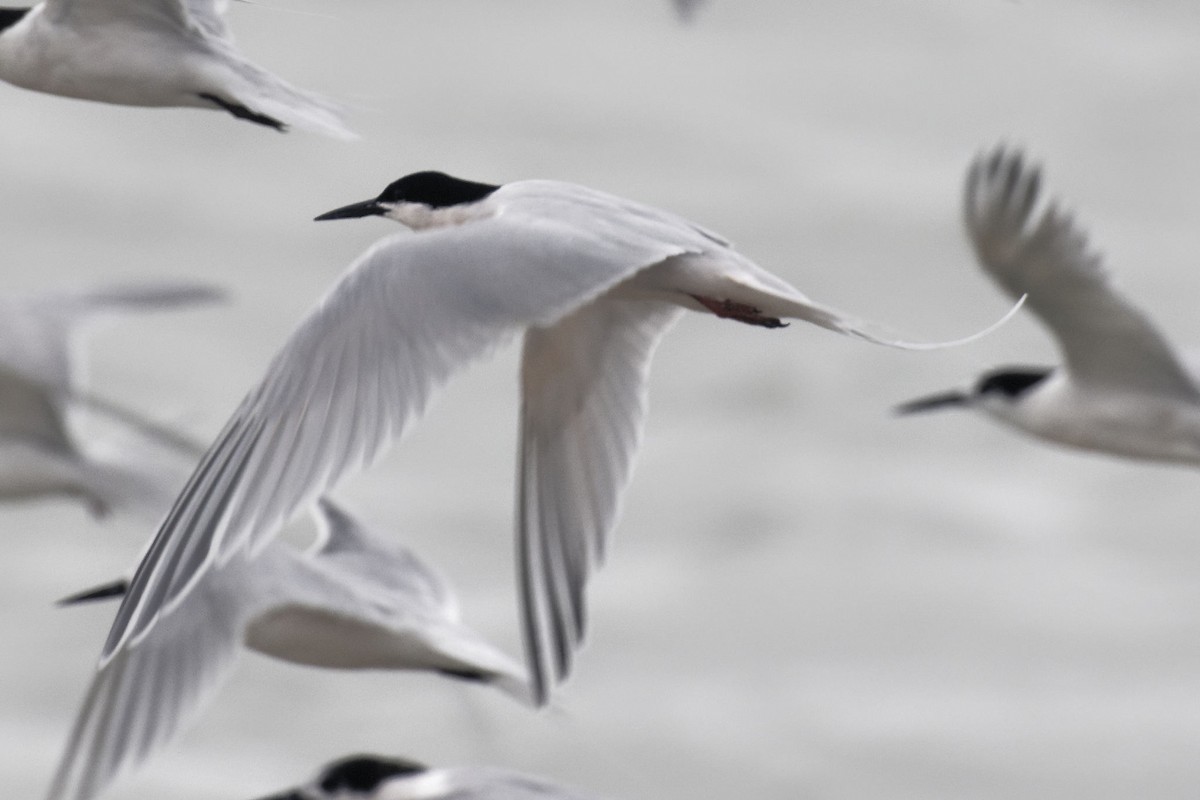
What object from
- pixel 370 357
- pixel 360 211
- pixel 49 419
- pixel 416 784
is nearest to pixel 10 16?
pixel 360 211

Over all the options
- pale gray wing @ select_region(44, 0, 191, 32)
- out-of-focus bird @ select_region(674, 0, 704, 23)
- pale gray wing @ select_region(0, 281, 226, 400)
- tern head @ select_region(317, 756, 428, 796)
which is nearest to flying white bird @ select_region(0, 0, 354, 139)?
pale gray wing @ select_region(44, 0, 191, 32)

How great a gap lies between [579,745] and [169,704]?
23.4 ft

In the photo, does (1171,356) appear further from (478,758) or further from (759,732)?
(478,758)

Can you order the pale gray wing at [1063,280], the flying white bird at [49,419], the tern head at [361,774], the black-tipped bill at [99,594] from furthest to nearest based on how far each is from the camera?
the flying white bird at [49,419], the pale gray wing at [1063,280], the tern head at [361,774], the black-tipped bill at [99,594]

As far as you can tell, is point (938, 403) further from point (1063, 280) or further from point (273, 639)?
point (273, 639)

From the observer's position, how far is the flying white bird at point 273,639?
3596 mm

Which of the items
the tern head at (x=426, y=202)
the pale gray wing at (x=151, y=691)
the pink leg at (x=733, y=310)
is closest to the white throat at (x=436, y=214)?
the tern head at (x=426, y=202)

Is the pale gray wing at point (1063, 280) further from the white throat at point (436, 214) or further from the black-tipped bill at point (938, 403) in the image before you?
the white throat at point (436, 214)

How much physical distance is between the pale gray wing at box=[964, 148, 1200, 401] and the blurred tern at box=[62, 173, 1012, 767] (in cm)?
123

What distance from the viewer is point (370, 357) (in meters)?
2.93

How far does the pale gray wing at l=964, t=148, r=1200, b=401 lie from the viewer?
4.56 meters

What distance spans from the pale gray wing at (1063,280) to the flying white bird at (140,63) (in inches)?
54.2

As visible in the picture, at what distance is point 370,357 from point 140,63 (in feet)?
2.56

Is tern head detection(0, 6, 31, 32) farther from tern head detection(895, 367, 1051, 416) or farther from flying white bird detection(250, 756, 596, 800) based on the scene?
tern head detection(895, 367, 1051, 416)
